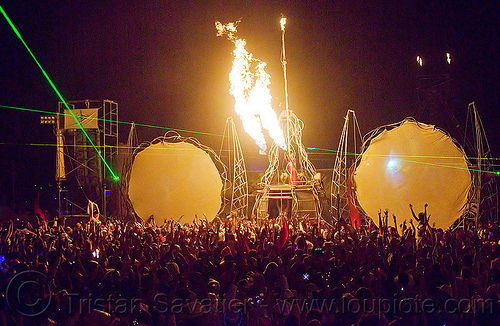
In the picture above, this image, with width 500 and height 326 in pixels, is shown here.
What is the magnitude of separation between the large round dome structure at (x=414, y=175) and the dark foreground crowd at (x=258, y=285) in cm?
417

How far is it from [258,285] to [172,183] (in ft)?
30.3

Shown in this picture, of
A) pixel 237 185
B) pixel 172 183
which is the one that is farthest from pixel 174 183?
pixel 237 185

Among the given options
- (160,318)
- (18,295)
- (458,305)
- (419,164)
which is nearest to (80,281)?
(18,295)

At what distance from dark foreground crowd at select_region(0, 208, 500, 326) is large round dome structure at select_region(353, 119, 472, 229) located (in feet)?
13.7

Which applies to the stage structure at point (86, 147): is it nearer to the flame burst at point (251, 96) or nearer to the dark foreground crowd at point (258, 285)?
the flame burst at point (251, 96)

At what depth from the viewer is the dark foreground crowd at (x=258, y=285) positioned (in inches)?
188

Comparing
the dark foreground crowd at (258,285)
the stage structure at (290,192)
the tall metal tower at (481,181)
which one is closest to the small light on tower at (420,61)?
the tall metal tower at (481,181)

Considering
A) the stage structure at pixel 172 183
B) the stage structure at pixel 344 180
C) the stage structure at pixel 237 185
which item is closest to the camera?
the stage structure at pixel 344 180

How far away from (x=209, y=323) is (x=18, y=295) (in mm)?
2220

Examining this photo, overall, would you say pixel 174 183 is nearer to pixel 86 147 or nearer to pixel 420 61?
pixel 86 147

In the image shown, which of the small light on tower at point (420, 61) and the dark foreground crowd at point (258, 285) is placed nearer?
the dark foreground crowd at point (258, 285)

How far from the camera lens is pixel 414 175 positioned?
11.9m

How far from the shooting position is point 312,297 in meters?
5.40

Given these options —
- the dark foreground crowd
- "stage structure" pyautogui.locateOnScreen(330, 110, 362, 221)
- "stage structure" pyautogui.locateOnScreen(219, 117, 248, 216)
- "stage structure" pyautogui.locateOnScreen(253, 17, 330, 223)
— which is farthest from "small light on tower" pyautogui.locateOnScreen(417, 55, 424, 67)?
the dark foreground crowd
